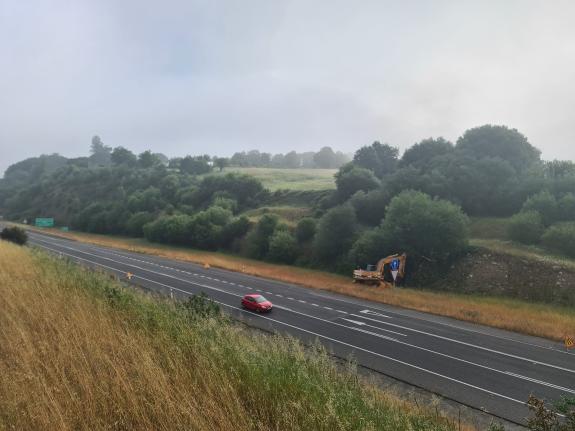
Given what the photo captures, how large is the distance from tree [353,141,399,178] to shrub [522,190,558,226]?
38999 millimetres

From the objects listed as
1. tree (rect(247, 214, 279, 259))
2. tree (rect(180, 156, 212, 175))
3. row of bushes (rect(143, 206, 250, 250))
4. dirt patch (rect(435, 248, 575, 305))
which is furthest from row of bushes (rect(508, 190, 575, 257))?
tree (rect(180, 156, 212, 175))

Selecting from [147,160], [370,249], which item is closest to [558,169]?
[370,249]

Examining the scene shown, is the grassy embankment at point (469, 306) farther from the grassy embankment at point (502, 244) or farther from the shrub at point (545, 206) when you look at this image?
the shrub at point (545, 206)

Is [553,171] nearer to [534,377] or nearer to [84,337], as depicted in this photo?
[534,377]

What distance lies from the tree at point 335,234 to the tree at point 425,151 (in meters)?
22.0

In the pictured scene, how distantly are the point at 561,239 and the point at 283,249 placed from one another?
1233 inches

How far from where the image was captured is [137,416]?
5.18 m

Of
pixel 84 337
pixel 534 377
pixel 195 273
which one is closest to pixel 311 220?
pixel 195 273

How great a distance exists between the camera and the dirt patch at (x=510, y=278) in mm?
31734

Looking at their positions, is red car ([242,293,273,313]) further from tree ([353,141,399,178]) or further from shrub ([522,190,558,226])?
tree ([353,141,399,178])

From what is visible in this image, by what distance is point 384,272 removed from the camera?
129 ft

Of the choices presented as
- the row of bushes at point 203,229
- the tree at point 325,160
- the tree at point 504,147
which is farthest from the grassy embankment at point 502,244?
the tree at point 325,160

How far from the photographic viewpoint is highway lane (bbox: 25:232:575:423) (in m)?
15.0

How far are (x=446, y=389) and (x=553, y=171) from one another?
51.7 meters
